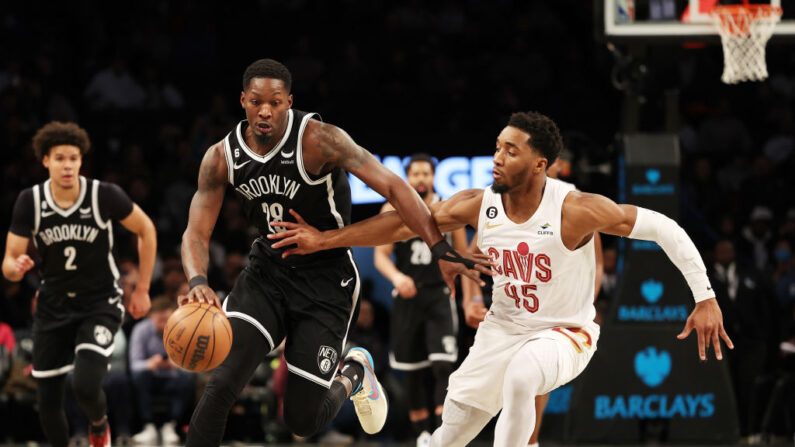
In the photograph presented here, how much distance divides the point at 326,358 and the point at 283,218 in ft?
2.44

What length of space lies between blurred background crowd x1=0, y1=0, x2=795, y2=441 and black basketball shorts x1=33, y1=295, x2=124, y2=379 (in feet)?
7.49

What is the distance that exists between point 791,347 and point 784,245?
1.55 meters

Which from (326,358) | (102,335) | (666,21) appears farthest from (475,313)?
(666,21)

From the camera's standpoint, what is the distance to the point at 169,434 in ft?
30.8

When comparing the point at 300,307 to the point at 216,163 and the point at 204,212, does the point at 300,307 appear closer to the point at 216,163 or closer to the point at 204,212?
the point at 204,212

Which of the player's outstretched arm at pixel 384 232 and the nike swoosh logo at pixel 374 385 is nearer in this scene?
the player's outstretched arm at pixel 384 232

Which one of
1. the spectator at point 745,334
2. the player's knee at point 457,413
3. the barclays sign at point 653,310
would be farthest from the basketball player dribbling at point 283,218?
the spectator at point 745,334

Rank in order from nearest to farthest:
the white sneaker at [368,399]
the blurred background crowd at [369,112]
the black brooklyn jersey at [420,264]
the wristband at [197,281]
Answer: the wristband at [197,281]
the white sneaker at [368,399]
the black brooklyn jersey at [420,264]
the blurred background crowd at [369,112]

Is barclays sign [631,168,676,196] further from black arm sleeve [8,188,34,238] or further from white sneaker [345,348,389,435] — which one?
black arm sleeve [8,188,34,238]

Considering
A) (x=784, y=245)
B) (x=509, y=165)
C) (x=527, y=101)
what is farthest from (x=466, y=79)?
(x=509, y=165)

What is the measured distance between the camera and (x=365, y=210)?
11.2 metres

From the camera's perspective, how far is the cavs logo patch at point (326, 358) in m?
5.57

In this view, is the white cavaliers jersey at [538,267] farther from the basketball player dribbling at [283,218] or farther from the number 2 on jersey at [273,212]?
the number 2 on jersey at [273,212]

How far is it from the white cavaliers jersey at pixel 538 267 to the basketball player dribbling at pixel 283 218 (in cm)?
31
